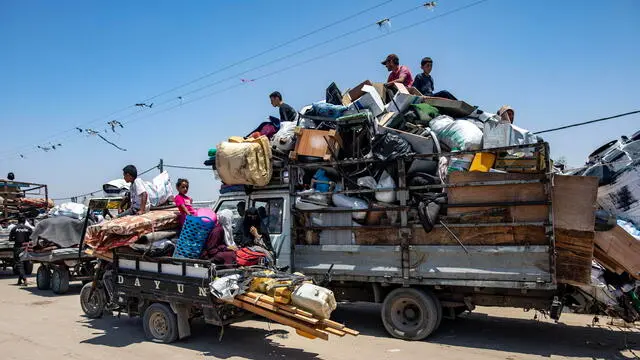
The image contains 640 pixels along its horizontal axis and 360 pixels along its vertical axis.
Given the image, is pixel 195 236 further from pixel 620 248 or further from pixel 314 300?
pixel 620 248

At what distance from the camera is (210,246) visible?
19.4 ft

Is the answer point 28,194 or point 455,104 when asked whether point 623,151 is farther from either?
point 28,194

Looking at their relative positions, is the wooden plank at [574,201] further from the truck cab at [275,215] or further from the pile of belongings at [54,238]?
the pile of belongings at [54,238]

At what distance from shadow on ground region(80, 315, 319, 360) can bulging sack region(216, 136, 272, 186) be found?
2.07 m

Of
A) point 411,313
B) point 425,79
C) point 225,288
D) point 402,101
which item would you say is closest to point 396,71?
point 425,79

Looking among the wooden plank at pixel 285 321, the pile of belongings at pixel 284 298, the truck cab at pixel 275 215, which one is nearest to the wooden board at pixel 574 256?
the pile of belongings at pixel 284 298

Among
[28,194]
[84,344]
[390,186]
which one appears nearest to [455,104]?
[390,186]

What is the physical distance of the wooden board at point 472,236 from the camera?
5.36 meters

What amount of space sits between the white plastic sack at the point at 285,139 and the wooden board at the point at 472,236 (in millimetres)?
1825

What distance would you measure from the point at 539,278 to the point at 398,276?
1622 mm

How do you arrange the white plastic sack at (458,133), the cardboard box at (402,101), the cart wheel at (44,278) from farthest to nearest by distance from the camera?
1. the cart wheel at (44,278)
2. the cardboard box at (402,101)
3. the white plastic sack at (458,133)

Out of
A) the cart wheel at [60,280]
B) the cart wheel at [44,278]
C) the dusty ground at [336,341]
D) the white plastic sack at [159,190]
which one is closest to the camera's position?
the dusty ground at [336,341]

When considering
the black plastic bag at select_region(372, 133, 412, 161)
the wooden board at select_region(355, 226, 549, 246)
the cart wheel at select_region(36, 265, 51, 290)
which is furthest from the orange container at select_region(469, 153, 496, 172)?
the cart wheel at select_region(36, 265, 51, 290)

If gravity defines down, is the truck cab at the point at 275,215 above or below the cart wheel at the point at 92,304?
above
